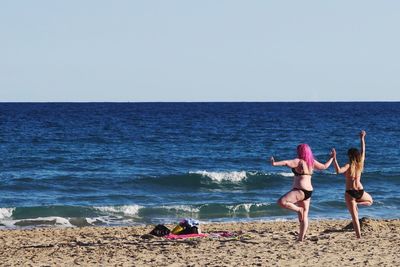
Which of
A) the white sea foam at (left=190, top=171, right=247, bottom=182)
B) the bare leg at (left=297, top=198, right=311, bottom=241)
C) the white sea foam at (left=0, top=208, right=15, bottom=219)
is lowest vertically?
the white sea foam at (left=0, top=208, right=15, bottom=219)

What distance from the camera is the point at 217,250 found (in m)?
12.0

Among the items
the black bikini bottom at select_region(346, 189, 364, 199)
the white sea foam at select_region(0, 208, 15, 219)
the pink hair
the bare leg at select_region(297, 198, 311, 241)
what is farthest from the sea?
the pink hair

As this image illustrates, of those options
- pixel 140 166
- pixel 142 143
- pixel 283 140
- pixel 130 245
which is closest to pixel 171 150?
pixel 142 143

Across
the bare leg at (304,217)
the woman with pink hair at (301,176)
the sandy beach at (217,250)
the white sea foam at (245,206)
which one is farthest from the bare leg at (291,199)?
the white sea foam at (245,206)

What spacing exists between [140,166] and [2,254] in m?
19.0

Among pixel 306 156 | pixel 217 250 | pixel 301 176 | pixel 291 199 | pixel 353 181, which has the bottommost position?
pixel 217 250

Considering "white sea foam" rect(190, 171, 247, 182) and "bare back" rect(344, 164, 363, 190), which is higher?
"bare back" rect(344, 164, 363, 190)

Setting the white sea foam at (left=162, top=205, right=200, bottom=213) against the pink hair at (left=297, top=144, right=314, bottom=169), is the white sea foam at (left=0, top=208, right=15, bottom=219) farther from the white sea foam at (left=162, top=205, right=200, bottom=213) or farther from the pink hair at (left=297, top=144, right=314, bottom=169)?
the pink hair at (left=297, top=144, right=314, bottom=169)

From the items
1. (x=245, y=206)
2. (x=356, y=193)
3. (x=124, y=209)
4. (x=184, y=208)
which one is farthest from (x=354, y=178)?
(x=124, y=209)

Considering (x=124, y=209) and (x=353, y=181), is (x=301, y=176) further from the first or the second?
(x=124, y=209)

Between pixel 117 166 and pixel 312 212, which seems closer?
pixel 312 212

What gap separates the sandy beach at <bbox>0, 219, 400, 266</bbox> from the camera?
11.1 metres

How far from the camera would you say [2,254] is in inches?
494

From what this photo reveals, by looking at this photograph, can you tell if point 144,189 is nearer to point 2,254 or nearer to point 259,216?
point 259,216
